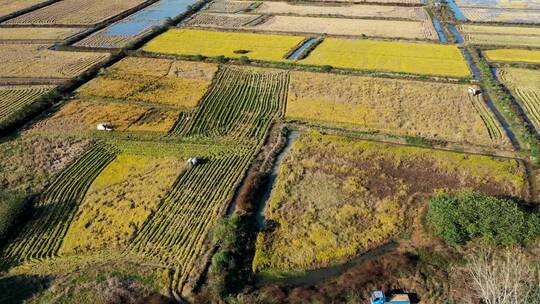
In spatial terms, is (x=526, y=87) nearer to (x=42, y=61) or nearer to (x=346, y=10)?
(x=346, y=10)

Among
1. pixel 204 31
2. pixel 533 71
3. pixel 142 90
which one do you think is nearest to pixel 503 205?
pixel 533 71

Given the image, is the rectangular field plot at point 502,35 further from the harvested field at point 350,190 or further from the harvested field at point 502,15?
the harvested field at point 350,190

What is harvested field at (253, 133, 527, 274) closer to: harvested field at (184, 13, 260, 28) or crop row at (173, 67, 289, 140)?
crop row at (173, 67, 289, 140)

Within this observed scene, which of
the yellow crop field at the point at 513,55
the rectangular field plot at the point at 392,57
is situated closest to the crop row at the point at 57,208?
the rectangular field plot at the point at 392,57

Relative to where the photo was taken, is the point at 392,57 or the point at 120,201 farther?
the point at 392,57

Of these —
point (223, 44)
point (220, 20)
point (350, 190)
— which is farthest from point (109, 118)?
point (220, 20)

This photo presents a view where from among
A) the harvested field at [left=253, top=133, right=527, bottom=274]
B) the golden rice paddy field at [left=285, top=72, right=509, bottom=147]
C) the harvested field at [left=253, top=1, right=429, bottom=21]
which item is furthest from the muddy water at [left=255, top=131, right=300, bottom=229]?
the harvested field at [left=253, top=1, right=429, bottom=21]
